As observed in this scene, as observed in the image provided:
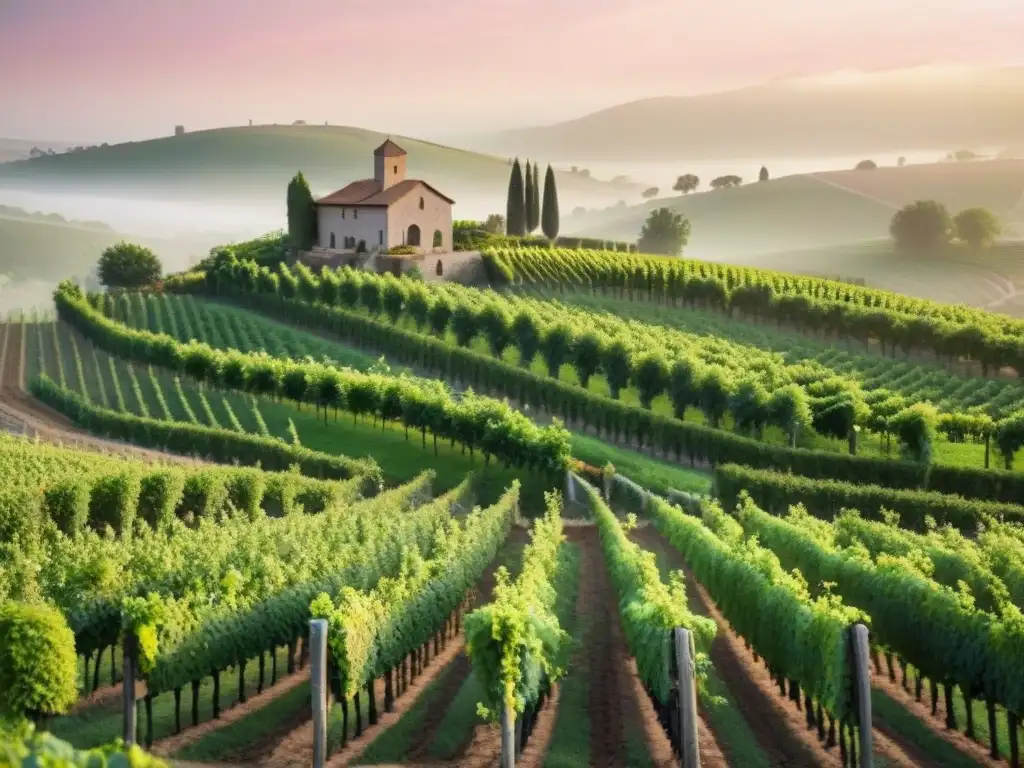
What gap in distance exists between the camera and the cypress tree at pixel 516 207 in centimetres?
12725

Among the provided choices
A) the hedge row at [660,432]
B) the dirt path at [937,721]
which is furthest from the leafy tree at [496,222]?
the dirt path at [937,721]

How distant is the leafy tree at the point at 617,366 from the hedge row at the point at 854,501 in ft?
68.3

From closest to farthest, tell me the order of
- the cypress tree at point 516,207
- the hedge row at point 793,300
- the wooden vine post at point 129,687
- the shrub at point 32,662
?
the shrub at point 32,662 < the wooden vine post at point 129,687 < the hedge row at point 793,300 < the cypress tree at point 516,207

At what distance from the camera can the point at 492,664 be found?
1755 cm

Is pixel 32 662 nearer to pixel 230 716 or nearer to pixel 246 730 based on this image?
pixel 246 730

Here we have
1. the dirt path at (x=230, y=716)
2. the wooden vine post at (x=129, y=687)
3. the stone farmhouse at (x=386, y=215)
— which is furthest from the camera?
the stone farmhouse at (x=386, y=215)

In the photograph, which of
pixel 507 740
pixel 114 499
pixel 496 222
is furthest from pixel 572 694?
pixel 496 222

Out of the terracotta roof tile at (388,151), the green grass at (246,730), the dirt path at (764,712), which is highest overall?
the terracotta roof tile at (388,151)

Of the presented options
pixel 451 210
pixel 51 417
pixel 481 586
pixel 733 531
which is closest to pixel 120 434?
pixel 51 417

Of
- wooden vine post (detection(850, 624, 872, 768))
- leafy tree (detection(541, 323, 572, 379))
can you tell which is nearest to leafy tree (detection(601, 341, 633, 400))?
leafy tree (detection(541, 323, 572, 379))

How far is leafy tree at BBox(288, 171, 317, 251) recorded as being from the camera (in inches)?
4343

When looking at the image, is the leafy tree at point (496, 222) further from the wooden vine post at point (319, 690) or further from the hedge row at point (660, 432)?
the wooden vine post at point (319, 690)

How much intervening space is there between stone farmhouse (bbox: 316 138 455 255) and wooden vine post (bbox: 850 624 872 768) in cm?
8734

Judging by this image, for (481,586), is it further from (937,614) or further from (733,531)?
(937,614)
